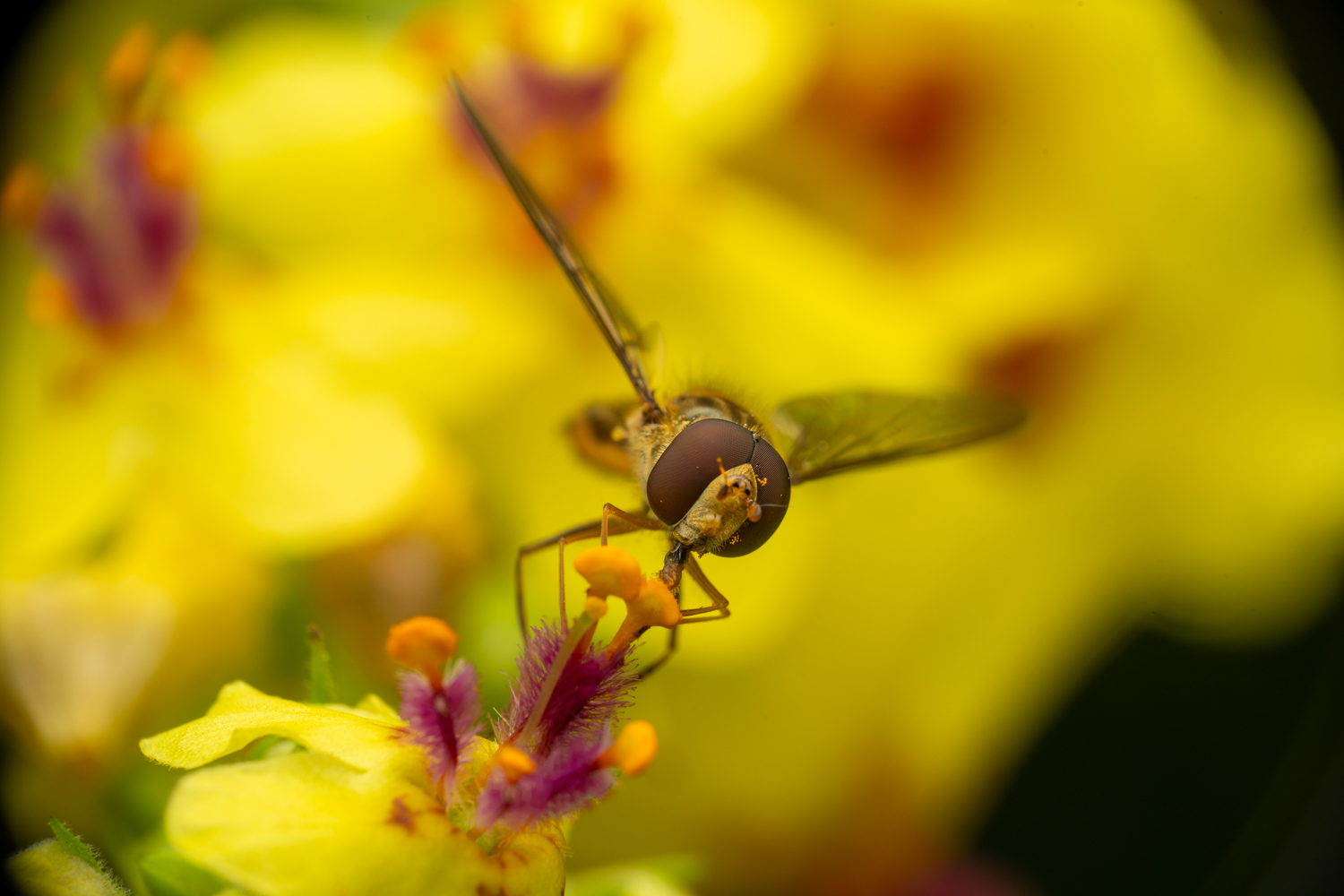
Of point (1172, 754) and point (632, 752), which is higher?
point (632, 752)

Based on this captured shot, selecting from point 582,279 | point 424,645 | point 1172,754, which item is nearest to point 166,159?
point 582,279

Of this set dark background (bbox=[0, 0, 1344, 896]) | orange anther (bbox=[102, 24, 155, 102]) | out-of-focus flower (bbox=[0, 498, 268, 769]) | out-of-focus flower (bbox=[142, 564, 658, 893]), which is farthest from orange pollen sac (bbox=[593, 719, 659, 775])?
dark background (bbox=[0, 0, 1344, 896])

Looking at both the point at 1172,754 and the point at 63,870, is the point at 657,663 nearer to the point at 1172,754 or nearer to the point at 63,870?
the point at 63,870

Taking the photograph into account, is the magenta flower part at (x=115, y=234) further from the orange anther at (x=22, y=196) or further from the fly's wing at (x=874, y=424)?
the fly's wing at (x=874, y=424)

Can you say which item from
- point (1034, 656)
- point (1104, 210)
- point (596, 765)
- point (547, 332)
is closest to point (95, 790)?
point (596, 765)

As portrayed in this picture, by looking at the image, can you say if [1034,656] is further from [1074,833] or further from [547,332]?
[547,332]

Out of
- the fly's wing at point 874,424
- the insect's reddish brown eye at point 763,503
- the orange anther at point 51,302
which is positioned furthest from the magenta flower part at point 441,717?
the orange anther at point 51,302
